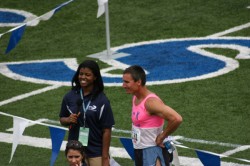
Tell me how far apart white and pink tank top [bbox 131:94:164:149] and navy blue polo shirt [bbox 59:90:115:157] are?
0.37 meters

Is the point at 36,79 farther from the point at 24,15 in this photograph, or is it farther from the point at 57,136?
the point at 57,136

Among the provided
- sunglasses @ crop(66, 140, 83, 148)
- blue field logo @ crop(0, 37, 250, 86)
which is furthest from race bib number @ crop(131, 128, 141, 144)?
blue field logo @ crop(0, 37, 250, 86)

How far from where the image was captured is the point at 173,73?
16.4 meters

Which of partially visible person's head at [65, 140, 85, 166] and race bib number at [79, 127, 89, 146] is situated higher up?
race bib number at [79, 127, 89, 146]

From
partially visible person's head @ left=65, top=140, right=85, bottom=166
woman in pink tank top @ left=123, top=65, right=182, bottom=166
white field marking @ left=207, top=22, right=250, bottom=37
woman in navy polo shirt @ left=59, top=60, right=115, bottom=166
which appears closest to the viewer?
partially visible person's head @ left=65, top=140, right=85, bottom=166

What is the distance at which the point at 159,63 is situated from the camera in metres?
17.1

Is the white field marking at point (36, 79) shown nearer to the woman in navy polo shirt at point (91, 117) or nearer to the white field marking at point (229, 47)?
the white field marking at point (229, 47)

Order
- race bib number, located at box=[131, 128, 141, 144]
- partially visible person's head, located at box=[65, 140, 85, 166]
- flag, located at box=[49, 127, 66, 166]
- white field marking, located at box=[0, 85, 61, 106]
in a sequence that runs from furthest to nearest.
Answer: white field marking, located at box=[0, 85, 61, 106]
flag, located at box=[49, 127, 66, 166]
race bib number, located at box=[131, 128, 141, 144]
partially visible person's head, located at box=[65, 140, 85, 166]

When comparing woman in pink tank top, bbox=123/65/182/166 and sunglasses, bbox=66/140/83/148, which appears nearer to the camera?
sunglasses, bbox=66/140/83/148

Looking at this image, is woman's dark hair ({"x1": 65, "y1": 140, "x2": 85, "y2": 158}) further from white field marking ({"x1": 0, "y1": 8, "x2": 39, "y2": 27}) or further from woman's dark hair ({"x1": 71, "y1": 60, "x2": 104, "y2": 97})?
white field marking ({"x1": 0, "y1": 8, "x2": 39, "y2": 27})

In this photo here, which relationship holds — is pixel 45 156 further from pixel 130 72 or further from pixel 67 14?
pixel 67 14

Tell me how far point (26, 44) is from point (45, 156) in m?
6.35

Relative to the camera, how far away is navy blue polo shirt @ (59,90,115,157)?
1009 centimetres

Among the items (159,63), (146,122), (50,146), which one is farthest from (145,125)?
(159,63)
